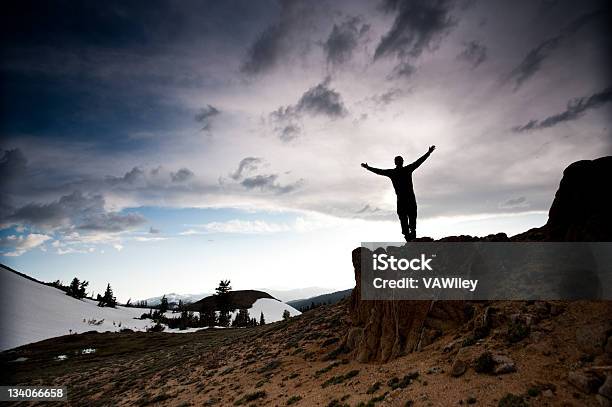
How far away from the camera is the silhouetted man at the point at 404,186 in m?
14.3

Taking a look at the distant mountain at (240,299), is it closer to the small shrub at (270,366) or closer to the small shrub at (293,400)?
the small shrub at (270,366)

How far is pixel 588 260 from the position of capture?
11078 millimetres

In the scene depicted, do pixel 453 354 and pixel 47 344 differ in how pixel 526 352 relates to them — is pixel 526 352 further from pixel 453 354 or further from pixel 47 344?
pixel 47 344

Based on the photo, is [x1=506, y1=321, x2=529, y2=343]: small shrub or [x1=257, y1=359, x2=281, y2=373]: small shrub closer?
[x1=506, y1=321, x2=529, y2=343]: small shrub

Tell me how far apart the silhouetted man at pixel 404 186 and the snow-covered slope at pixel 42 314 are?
97433mm

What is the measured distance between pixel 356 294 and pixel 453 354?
27.8ft

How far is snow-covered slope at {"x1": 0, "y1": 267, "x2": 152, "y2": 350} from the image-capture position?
82.3m

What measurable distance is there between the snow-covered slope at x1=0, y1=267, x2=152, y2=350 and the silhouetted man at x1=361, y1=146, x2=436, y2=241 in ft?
320

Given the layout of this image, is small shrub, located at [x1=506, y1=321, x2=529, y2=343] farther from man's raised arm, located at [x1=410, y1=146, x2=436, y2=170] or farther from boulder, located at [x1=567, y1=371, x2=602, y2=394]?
man's raised arm, located at [x1=410, y1=146, x2=436, y2=170]

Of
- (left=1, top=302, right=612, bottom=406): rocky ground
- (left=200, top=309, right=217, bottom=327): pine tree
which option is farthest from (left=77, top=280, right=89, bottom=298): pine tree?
(left=1, top=302, right=612, bottom=406): rocky ground

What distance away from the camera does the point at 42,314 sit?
97.2m

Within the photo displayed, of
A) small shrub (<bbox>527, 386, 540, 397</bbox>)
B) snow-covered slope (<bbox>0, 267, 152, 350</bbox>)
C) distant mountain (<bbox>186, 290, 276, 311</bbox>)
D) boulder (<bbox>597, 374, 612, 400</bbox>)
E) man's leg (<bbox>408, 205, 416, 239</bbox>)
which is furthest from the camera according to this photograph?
distant mountain (<bbox>186, 290, 276, 311</bbox>)

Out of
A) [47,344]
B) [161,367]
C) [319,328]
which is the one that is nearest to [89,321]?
[47,344]

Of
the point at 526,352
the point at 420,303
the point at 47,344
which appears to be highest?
the point at 420,303
